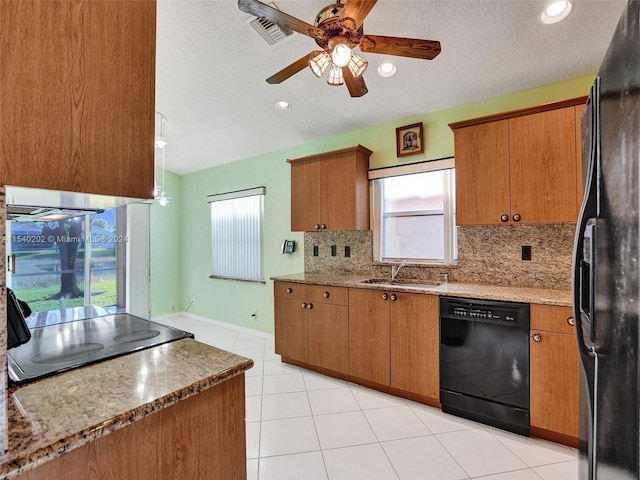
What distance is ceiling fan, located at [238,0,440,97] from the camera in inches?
56.5

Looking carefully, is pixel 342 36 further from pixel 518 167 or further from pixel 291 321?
pixel 291 321

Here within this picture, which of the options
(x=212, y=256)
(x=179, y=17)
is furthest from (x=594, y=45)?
(x=212, y=256)

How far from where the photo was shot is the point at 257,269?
4.41m

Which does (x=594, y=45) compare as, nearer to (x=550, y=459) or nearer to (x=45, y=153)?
(x=550, y=459)

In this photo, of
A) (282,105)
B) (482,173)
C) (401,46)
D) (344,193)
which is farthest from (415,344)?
(282,105)

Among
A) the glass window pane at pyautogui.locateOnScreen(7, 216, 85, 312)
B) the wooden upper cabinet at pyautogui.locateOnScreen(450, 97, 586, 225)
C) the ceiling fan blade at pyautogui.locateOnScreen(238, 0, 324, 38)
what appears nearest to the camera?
the ceiling fan blade at pyautogui.locateOnScreen(238, 0, 324, 38)

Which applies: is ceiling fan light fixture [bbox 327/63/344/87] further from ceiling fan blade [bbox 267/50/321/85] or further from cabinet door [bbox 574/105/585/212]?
cabinet door [bbox 574/105/585/212]

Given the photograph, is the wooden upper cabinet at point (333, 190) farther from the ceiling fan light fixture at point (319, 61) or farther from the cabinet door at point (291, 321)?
the ceiling fan light fixture at point (319, 61)

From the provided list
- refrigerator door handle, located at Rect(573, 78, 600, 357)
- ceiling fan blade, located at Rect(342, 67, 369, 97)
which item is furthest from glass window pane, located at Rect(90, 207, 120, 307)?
refrigerator door handle, located at Rect(573, 78, 600, 357)

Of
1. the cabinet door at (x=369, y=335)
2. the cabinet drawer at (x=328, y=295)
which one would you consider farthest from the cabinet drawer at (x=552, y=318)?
the cabinet drawer at (x=328, y=295)

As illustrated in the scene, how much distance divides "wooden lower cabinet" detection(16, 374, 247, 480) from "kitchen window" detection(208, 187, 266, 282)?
3322 millimetres

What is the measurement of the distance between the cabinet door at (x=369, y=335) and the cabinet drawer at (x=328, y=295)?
75 mm

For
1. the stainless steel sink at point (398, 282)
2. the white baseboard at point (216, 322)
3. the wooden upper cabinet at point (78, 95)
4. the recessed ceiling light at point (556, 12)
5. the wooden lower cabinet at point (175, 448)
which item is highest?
the recessed ceiling light at point (556, 12)

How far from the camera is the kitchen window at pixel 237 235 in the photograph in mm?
4402
